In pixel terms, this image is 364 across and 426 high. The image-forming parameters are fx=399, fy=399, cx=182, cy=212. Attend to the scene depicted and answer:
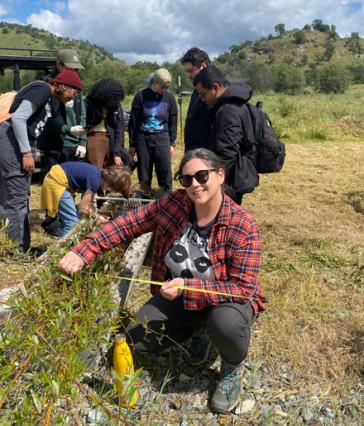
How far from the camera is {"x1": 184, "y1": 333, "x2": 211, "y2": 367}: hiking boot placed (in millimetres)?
2643

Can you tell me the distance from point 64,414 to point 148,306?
0.93 meters

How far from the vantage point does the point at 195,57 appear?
3887mm

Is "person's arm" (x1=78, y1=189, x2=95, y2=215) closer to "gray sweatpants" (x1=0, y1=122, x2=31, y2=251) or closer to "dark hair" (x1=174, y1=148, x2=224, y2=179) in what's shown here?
"gray sweatpants" (x1=0, y1=122, x2=31, y2=251)

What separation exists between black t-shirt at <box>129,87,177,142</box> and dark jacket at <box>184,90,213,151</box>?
118cm

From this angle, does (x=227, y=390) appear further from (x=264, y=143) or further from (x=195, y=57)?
(x=195, y=57)

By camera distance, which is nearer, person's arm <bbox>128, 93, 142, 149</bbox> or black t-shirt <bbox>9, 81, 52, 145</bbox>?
black t-shirt <bbox>9, 81, 52, 145</bbox>

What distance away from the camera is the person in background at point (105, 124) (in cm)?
435

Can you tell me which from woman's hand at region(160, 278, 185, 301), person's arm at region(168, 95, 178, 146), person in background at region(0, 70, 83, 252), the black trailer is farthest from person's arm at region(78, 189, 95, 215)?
the black trailer

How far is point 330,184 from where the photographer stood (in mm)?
7145

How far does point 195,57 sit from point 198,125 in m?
0.71

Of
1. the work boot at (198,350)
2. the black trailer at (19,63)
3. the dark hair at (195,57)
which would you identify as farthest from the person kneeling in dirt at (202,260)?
the black trailer at (19,63)

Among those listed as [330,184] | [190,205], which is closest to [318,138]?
→ [330,184]

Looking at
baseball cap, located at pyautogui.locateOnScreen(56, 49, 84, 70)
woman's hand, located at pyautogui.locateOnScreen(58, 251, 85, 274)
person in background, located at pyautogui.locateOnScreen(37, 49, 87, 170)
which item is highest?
baseball cap, located at pyautogui.locateOnScreen(56, 49, 84, 70)

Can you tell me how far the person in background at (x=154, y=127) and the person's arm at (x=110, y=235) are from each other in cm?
238
